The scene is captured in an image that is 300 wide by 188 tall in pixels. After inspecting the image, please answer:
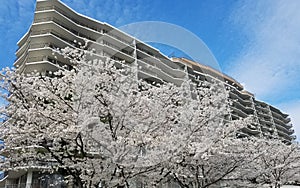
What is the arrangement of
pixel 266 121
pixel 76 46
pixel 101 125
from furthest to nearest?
pixel 266 121 → pixel 76 46 → pixel 101 125

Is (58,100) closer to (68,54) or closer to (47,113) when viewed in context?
(47,113)

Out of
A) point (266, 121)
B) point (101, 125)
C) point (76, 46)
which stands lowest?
point (101, 125)

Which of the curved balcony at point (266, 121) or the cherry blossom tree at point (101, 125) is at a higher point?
the curved balcony at point (266, 121)

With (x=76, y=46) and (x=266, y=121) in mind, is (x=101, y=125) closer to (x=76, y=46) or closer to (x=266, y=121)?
(x=76, y=46)

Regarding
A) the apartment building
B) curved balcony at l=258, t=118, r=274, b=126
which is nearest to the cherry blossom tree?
the apartment building

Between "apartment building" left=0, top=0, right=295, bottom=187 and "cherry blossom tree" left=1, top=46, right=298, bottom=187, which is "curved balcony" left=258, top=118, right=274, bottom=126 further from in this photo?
"cherry blossom tree" left=1, top=46, right=298, bottom=187

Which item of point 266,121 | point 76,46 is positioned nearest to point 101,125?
point 76,46

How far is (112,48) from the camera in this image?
30594 mm

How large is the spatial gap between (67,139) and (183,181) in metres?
5.59

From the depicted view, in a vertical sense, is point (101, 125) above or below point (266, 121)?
below

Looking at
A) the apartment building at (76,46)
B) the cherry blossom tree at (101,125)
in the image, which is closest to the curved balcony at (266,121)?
the apartment building at (76,46)

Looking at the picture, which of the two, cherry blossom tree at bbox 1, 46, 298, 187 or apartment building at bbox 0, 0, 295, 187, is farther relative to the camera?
apartment building at bbox 0, 0, 295, 187

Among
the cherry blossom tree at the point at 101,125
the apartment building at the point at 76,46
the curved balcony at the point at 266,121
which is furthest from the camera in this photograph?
the curved balcony at the point at 266,121

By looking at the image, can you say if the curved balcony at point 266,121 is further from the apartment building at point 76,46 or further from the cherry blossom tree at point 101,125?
the cherry blossom tree at point 101,125
